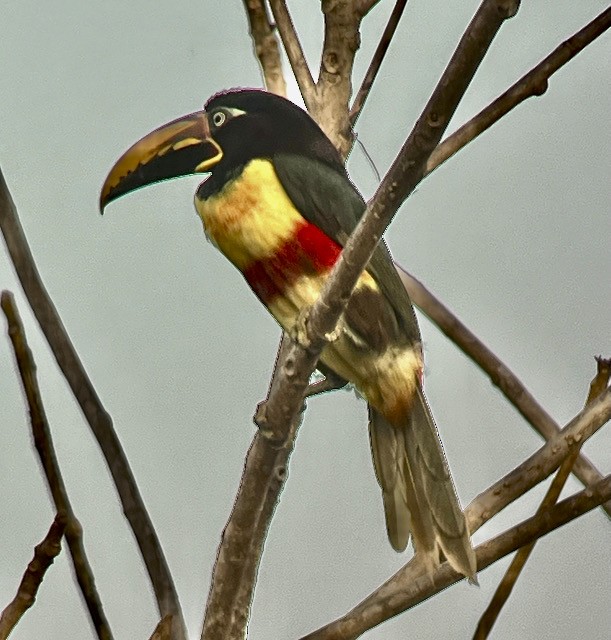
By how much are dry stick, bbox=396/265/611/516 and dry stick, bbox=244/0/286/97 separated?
0.80 feet

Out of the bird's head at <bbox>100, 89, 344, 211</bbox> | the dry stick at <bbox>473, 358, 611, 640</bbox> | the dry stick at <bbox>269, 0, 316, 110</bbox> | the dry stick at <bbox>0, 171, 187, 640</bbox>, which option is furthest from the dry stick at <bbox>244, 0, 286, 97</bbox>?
the dry stick at <bbox>473, 358, 611, 640</bbox>

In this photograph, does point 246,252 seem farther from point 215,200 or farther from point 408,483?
point 408,483

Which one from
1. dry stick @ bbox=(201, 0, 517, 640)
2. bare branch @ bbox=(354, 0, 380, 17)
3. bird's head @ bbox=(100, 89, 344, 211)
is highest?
bare branch @ bbox=(354, 0, 380, 17)

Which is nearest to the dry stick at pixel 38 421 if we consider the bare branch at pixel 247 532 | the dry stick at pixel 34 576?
the dry stick at pixel 34 576

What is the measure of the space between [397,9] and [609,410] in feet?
1.48

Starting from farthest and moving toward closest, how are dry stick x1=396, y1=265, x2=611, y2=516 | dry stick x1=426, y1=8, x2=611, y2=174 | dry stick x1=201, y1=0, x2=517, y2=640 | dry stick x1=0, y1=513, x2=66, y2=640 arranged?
dry stick x1=396, y1=265, x2=611, y2=516 → dry stick x1=426, y1=8, x2=611, y2=174 → dry stick x1=201, y1=0, x2=517, y2=640 → dry stick x1=0, y1=513, x2=66, y2=640

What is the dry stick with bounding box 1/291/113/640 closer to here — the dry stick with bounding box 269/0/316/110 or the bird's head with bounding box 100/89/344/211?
the bird's head with bounding box 100/89/344/211

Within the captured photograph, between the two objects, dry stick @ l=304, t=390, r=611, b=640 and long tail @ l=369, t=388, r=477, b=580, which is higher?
long tail @ l=369, t=388, r=477, b=580

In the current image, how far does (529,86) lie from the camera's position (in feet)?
2.64

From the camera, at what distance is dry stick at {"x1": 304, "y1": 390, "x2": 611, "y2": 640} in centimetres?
74

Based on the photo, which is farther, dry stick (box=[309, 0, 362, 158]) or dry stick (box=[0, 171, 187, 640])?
dry stick (box=[309, 0, 362, 158])

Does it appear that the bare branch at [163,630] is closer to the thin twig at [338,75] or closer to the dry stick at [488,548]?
the dry stick at [488,548]

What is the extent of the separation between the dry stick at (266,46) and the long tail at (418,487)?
0.36 meters

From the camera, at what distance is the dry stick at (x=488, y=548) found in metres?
0.74
